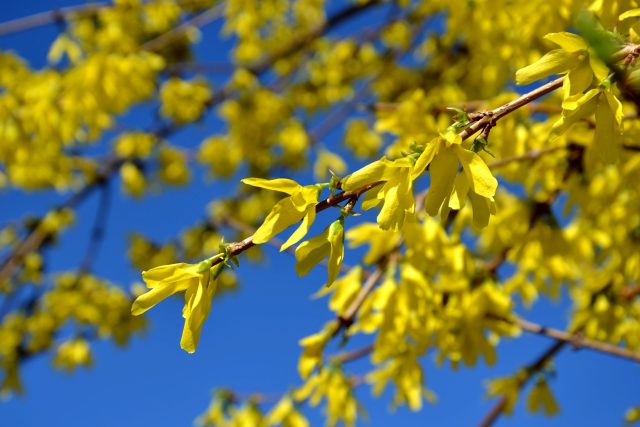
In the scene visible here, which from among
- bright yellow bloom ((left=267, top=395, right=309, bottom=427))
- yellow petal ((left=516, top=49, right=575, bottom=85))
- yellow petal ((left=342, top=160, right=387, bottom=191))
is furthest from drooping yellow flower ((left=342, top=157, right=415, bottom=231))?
bright yellow bloom ((left=267, top=395, right=309, bottom=427))

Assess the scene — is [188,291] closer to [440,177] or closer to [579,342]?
[440,177]

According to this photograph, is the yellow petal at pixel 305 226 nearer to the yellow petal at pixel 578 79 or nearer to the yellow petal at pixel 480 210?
the yellow petal at pixel 480 210

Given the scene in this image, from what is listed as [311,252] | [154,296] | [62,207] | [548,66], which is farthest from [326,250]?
[62,207]

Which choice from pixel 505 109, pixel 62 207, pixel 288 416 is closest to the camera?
pixel 505 109

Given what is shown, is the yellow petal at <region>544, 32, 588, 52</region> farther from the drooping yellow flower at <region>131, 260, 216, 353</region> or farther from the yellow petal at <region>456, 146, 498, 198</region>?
the drooping yellow flower at <region>131, 260, 216, 353</region>

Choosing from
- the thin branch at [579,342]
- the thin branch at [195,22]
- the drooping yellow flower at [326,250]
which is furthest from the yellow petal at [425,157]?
the thin branch at [195,22]
